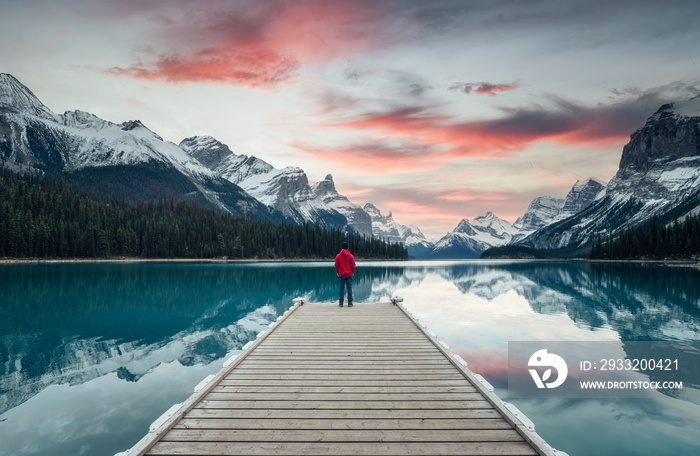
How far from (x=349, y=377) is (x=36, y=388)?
11.0m

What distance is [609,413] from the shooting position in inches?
432

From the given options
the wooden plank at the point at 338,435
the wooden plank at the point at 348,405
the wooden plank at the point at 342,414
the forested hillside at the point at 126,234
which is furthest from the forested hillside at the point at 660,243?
the wooden plank at the point at 338,435

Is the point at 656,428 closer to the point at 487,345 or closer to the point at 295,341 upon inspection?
the point at 487,345

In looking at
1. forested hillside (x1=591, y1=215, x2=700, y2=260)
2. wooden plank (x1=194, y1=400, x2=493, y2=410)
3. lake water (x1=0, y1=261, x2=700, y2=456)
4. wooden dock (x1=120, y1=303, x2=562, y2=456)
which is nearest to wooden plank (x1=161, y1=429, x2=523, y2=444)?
wooden dock (x1=120, y1=303, x2=562, y2=456)

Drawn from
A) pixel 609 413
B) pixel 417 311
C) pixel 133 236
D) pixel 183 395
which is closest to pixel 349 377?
pixel 183 395

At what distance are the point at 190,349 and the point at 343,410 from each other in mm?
13356

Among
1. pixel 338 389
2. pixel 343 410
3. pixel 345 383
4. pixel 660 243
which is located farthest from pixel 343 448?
pixel 660 243

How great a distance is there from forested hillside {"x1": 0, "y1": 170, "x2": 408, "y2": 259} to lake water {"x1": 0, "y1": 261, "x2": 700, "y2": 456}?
80036 millimetres

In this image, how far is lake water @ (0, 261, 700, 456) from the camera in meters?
9.75

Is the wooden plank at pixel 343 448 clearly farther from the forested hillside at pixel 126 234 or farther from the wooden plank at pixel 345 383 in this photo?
the forested hillside at pixel 126 234

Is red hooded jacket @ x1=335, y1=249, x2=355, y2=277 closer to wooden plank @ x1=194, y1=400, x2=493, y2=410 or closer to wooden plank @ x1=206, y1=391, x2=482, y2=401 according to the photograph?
wooden plank @ x1=206, y1=391, x2=482, y2=401

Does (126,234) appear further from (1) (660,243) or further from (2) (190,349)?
(1) (660,243)

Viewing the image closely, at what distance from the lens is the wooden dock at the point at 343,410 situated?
604 cm

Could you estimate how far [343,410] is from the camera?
24.2ft
